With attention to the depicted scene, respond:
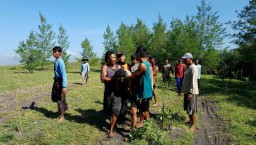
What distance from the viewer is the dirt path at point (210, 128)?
6.66 meters

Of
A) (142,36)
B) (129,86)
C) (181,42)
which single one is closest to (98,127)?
(129,86)

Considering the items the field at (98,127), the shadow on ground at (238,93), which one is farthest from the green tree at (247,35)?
the field at (98,127)

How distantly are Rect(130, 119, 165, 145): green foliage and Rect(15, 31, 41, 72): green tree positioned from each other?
110 ft

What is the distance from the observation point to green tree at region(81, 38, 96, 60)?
41062 millimetres

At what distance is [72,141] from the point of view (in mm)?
6137

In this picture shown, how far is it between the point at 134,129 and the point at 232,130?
3.17 metres

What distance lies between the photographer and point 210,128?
25.7 ft

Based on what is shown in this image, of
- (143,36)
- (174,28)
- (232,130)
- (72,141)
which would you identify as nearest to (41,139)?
(72,141)

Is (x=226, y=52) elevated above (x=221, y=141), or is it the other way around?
(x=226, y=52)

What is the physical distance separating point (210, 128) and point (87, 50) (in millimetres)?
35068

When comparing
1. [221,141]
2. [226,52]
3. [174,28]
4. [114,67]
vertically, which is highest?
[174,28]

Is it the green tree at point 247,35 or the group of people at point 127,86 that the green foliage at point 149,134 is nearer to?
the group of people at point 127,86

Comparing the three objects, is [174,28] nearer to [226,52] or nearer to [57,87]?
[226,52]

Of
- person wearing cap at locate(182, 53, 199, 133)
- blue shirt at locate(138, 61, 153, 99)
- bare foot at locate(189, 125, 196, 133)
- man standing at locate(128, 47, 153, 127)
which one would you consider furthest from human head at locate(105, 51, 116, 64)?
bare foot at locate(189, 125, 196, 133)
